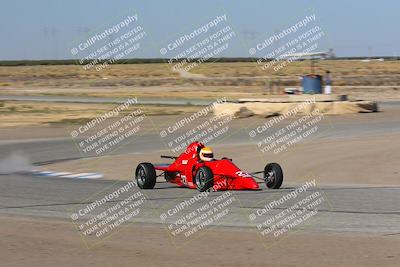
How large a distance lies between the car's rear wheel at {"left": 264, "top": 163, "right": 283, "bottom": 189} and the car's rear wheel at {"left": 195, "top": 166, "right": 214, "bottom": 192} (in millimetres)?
1185

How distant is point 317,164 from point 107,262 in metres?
12.3

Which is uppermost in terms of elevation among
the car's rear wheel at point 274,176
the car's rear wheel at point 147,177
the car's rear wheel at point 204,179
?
the car's rear wheel at point 147,177

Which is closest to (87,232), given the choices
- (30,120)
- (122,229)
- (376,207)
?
(122,229)

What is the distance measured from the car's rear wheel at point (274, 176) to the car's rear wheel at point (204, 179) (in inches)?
46.7

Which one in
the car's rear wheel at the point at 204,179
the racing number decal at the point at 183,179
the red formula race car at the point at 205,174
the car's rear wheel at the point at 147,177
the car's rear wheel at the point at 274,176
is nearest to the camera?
the car's rear wheel at the point at 204,179

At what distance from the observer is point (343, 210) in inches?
465

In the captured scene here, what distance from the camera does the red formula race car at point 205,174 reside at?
552 inches

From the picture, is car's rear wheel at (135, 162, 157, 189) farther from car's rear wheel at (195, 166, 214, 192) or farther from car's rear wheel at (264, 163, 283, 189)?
car's rear wheel at (264, 163, 283, 189)

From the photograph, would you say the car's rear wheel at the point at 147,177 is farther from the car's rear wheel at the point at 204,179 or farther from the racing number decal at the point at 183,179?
the car's rear wheel at the point at 204,179

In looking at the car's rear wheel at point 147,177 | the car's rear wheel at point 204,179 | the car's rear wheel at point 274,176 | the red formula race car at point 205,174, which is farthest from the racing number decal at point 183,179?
the car's rear wheel at point 274,176

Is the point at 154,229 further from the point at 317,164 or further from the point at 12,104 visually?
the point at 12,104

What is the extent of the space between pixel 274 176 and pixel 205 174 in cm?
135

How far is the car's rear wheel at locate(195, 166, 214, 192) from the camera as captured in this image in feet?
45.6

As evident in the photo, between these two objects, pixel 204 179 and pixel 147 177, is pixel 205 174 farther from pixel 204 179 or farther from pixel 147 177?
pixel 147 177
